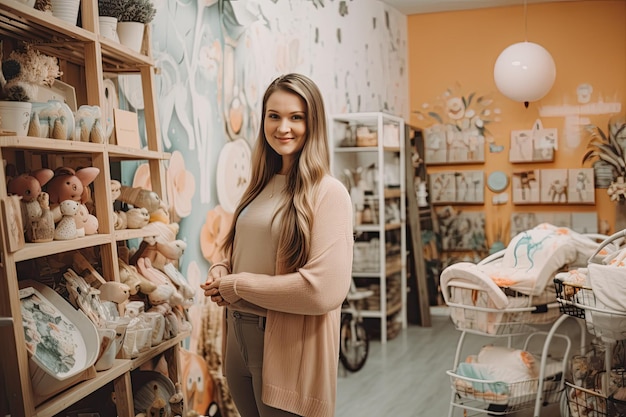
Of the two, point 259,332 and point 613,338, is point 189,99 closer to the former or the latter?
point 259,332

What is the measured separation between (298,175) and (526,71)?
3.80m

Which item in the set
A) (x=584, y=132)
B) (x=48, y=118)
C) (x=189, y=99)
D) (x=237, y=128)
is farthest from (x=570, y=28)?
(x=48, y=118)

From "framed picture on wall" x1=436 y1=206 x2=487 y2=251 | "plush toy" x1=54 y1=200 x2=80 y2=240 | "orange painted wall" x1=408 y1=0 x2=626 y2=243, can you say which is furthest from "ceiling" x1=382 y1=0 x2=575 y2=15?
"plush toy" x1=54 y1=200 x2=80 y2=240

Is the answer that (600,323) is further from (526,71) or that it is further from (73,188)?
(526,71)

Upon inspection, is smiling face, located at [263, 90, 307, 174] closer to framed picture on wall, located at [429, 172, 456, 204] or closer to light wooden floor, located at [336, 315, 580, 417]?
light wooden floor, located at [336, 315, 580, 417]

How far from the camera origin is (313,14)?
13.9ft

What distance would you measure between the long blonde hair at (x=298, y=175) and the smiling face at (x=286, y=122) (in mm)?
16

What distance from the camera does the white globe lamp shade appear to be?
509 centimetres

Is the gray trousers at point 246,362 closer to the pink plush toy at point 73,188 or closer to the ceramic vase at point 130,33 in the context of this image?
the pink plush toy at point 73,188

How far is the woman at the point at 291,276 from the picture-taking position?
1.78 metres

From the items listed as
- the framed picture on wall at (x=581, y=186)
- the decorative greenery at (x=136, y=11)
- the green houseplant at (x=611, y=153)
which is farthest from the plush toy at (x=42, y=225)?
the framed picture on wall at (x=581, y=186)

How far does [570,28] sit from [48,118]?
4.76m

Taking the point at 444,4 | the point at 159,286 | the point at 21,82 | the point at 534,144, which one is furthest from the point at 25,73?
the point at 534,144

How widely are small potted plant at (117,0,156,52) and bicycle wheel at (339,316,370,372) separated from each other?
2566 millimetres
